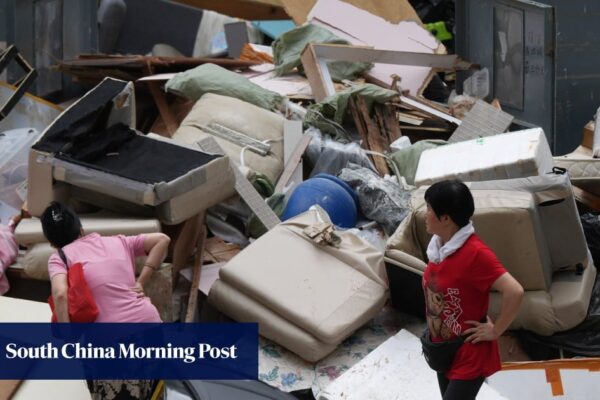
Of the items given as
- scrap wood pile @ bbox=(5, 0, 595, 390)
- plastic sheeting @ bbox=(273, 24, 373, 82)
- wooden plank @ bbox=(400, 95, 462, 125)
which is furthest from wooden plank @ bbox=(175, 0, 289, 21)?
wooden plank @ bbox=(400, 95, 462, 125)

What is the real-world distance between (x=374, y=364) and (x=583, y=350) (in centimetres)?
110

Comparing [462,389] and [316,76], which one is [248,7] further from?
[462,389]

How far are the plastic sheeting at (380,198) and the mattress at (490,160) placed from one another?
0.72 feet

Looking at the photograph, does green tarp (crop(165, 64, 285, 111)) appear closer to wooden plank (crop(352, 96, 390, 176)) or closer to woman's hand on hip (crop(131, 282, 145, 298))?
wooden plank (crop(352, 96, 390, 176))

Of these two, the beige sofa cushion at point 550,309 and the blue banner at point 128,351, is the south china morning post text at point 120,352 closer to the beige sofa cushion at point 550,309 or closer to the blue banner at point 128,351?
the blue banner at point 128,351

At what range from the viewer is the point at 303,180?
6422 mm

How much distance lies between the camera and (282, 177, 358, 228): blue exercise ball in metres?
5.65

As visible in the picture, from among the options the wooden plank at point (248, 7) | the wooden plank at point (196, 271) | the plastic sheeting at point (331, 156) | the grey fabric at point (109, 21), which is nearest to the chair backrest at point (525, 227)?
the wooden plank at point (196, 271)

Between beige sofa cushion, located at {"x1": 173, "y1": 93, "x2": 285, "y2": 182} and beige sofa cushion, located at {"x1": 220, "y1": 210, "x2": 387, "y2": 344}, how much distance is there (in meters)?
1.12

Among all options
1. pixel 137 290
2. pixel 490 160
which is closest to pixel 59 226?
pixel 137 290

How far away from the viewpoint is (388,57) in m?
7.72

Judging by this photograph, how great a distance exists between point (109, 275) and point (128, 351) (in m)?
0.31

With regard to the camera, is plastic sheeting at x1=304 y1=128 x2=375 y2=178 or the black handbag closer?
the black handbag

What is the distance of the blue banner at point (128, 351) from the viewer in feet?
12.5
